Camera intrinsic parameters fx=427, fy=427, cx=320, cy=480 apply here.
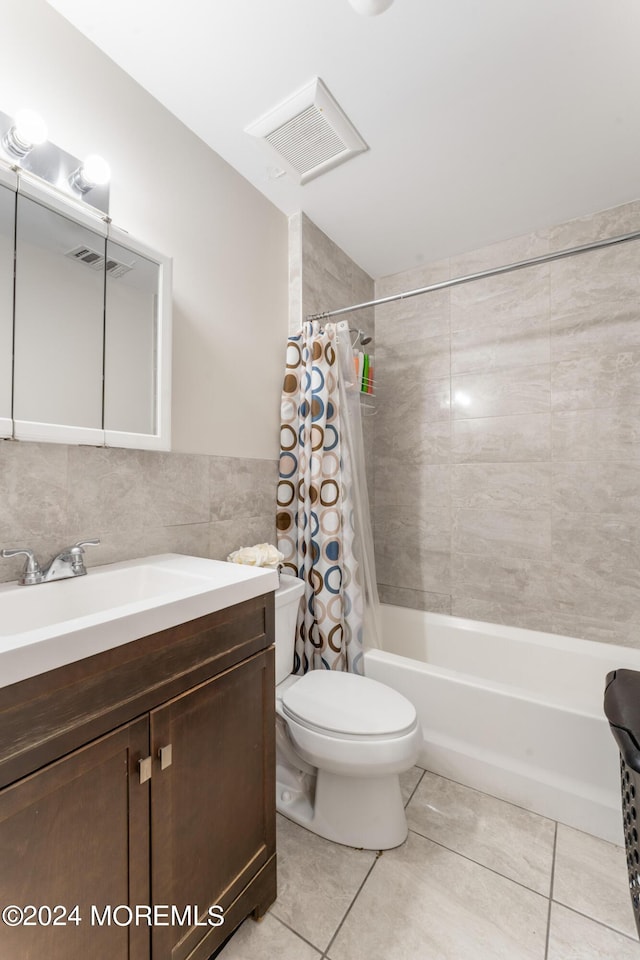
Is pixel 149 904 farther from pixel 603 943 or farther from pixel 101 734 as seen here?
pixel 603 943

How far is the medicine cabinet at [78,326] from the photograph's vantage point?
1.07m

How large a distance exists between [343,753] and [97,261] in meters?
1.62

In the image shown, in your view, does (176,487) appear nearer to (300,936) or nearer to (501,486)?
(300,936)

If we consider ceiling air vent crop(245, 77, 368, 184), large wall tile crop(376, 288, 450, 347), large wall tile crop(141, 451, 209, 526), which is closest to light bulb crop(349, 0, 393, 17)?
ceiling air vent crop(245, 77, 368, 184)

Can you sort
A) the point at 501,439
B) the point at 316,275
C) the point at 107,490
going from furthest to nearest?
the point at 501,439 → the point at 316,275 → the point at 107,490

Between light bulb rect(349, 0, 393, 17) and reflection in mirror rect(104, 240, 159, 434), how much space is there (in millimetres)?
878

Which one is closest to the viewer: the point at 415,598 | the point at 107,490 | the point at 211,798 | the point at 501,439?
the point at 211,798

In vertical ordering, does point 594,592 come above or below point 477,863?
above

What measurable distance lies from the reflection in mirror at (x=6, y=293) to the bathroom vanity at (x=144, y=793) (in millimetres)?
496

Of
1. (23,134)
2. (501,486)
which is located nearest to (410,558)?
(501,486)

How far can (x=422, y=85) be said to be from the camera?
141 cm

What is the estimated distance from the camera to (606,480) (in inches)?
79.4

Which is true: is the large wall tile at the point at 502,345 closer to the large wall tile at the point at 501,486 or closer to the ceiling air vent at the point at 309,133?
the large wall tile at the point at 501,486

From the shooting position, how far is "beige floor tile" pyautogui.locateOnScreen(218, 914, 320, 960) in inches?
41.3
